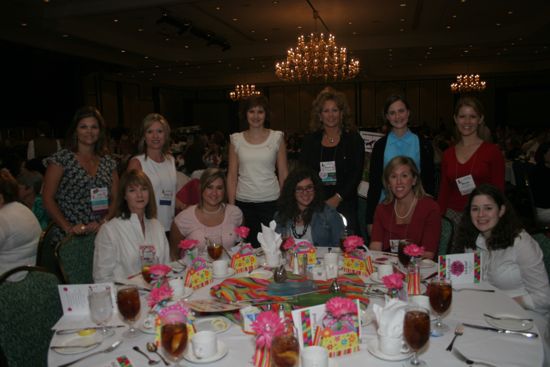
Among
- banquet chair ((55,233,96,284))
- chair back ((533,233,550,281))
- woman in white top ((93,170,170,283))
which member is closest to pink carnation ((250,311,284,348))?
woman in white top ((93,170,170,283))

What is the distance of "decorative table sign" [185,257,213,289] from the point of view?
2.06 metres

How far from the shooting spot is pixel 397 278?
5.61ft

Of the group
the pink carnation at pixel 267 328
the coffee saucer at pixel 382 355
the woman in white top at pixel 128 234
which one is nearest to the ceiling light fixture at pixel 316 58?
the woman in white top at pixel 128 234

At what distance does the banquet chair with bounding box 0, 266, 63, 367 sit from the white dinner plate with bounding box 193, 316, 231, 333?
0.65 meters

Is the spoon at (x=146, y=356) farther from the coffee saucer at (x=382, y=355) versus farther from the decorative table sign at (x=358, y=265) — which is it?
the decorative table sign at (x=358, y=265)

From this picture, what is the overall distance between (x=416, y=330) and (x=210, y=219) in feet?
6.07

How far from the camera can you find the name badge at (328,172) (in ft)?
11.5

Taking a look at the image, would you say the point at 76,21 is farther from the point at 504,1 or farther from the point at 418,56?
the point at 418,56

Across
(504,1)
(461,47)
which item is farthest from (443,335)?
(461,47)

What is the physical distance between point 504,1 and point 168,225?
8189 mm

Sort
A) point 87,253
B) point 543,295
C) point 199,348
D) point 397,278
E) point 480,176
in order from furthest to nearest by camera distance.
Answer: point 480,176, point 87,253, point 543,295, point 397,278, point 199,348

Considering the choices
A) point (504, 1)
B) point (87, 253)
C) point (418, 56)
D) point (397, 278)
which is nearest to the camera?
point (397, 278)

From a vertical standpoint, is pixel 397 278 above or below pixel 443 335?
above

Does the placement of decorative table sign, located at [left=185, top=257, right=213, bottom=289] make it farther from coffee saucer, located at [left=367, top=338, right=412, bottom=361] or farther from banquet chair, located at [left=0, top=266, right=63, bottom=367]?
coffee saucer, located at [left=367, top=338, right=412, bottom=361]
